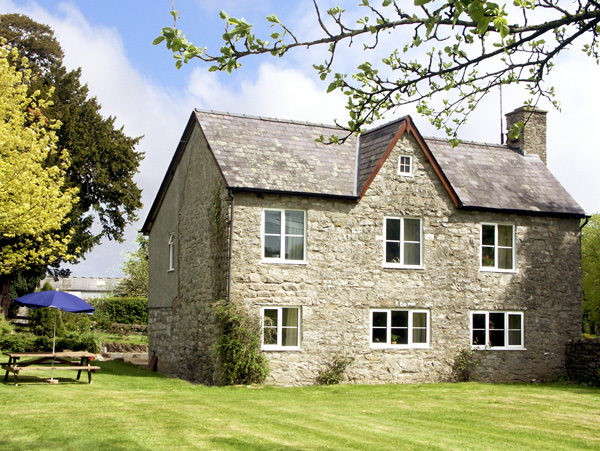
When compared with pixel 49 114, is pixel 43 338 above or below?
below

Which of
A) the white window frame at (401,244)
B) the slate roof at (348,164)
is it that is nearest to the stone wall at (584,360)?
the slate roof at (348,164)

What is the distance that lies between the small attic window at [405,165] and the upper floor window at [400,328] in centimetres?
430

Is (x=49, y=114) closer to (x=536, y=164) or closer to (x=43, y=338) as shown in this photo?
(x=43, y=338)

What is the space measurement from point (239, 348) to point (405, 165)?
780 cm

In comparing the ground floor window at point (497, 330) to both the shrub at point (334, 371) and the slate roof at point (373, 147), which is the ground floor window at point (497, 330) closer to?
the shrub at point (334, 371)

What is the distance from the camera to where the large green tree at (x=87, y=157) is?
36.2 metres

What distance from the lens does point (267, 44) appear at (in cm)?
716

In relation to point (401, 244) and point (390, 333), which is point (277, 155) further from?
point (390, 333)

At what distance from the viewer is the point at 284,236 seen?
2095 cm

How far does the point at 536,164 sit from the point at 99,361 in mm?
18252

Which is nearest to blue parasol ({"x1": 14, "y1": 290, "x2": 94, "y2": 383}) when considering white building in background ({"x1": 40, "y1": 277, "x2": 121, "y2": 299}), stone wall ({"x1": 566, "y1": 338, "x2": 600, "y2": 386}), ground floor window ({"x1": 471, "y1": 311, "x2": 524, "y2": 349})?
ground floor window ({"x1": 471, "y1": 311, "x2": 524, "y2": 349})

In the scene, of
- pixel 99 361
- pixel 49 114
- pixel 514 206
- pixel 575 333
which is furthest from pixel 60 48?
pixel 575 333

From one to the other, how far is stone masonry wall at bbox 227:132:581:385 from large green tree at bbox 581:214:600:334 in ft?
54.3

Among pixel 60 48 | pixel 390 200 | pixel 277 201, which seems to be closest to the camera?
pixel 277 201
